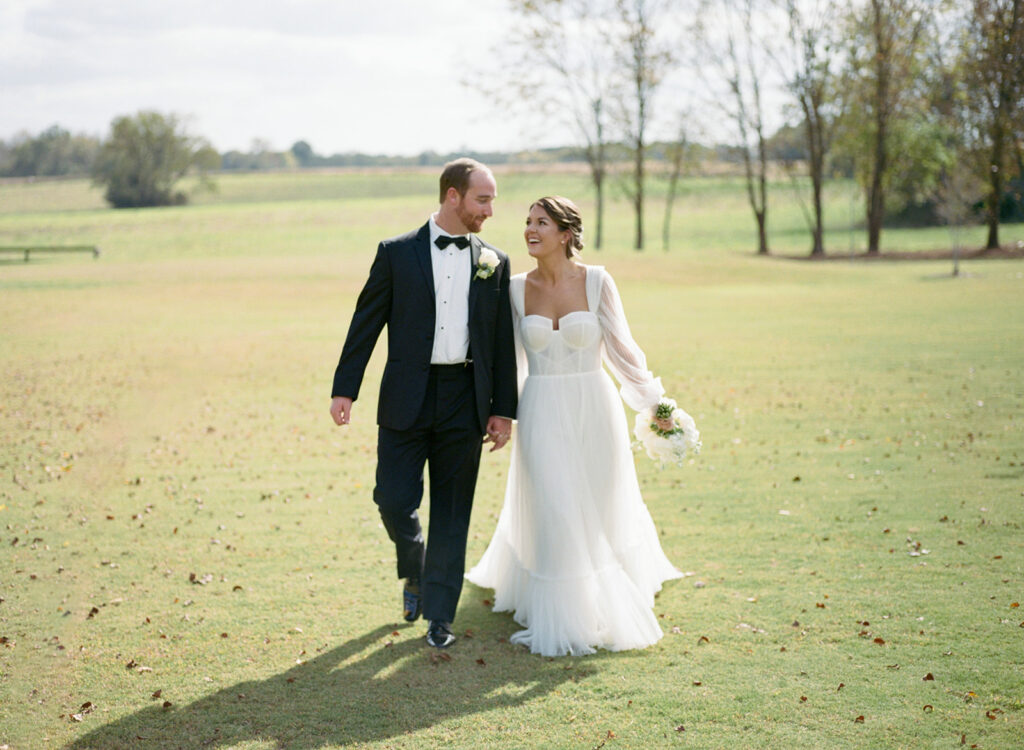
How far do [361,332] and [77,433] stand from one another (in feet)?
27.2

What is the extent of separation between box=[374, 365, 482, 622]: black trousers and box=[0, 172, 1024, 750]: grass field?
1.52 ft

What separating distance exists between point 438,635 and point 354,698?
76 cm

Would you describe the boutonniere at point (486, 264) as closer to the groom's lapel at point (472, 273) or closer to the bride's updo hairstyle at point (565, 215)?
the groom's lapel at point (472, 273)

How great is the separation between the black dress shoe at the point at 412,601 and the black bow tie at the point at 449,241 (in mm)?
2079

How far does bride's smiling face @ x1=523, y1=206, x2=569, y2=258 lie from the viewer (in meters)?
5.46

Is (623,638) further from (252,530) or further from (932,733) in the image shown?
(252,530)

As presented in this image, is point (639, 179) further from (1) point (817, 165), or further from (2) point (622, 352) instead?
(2) point (622, 352)

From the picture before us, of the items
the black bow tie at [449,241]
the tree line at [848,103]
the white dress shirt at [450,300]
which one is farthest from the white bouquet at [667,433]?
the tree line at [848,103]

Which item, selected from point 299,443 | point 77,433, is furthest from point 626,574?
point 77,433

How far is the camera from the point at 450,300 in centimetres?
529

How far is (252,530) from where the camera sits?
26.1 feet

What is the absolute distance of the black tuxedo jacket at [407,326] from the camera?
17.2 ft

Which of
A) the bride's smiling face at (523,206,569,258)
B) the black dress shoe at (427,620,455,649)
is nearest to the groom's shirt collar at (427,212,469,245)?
the bride's smiling face at (523,206,569,258)

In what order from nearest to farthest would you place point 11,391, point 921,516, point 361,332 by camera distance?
point 361,332 → point 921,516 → point 11,391
